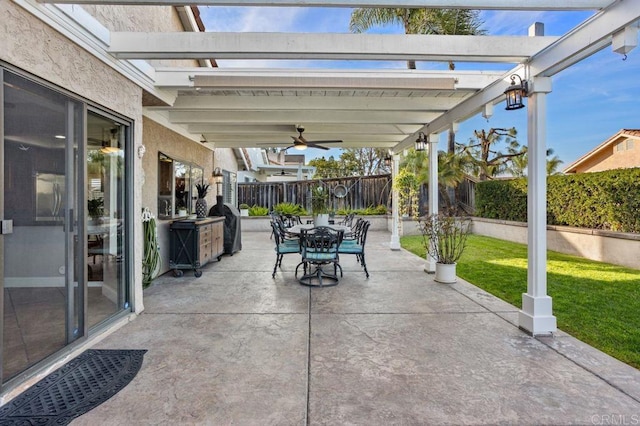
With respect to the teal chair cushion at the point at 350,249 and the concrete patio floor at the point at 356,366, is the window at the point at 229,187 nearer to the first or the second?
the teal chair cushion at the point at 350,249

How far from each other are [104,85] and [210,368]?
292 cm

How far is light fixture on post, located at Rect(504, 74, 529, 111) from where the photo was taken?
3.23m

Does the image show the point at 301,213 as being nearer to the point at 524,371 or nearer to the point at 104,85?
the point at 104,85

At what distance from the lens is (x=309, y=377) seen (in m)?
2.41

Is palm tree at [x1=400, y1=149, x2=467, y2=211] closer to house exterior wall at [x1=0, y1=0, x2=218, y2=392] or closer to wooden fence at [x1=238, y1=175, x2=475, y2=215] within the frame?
wooden fence at [x1=238, y1=175, x2=475, y2=215]

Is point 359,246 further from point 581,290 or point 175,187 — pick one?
point 175,187

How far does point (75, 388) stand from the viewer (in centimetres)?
228

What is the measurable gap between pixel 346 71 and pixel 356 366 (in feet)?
11.0

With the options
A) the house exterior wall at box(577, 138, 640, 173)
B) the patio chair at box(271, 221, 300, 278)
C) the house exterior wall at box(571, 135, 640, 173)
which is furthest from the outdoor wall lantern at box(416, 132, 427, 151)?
the house exterior wall at box(577, 138, 640, 173)

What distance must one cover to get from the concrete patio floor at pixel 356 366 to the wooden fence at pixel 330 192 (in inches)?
341

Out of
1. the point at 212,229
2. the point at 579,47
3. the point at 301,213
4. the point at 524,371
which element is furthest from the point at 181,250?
the point at 301,213

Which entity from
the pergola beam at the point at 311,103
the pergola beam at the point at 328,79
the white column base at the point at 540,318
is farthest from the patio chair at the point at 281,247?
the white column base at the point at 540,318

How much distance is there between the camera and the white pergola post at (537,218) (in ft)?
10.5

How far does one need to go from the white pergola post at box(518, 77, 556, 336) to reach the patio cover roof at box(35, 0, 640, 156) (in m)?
0.29
